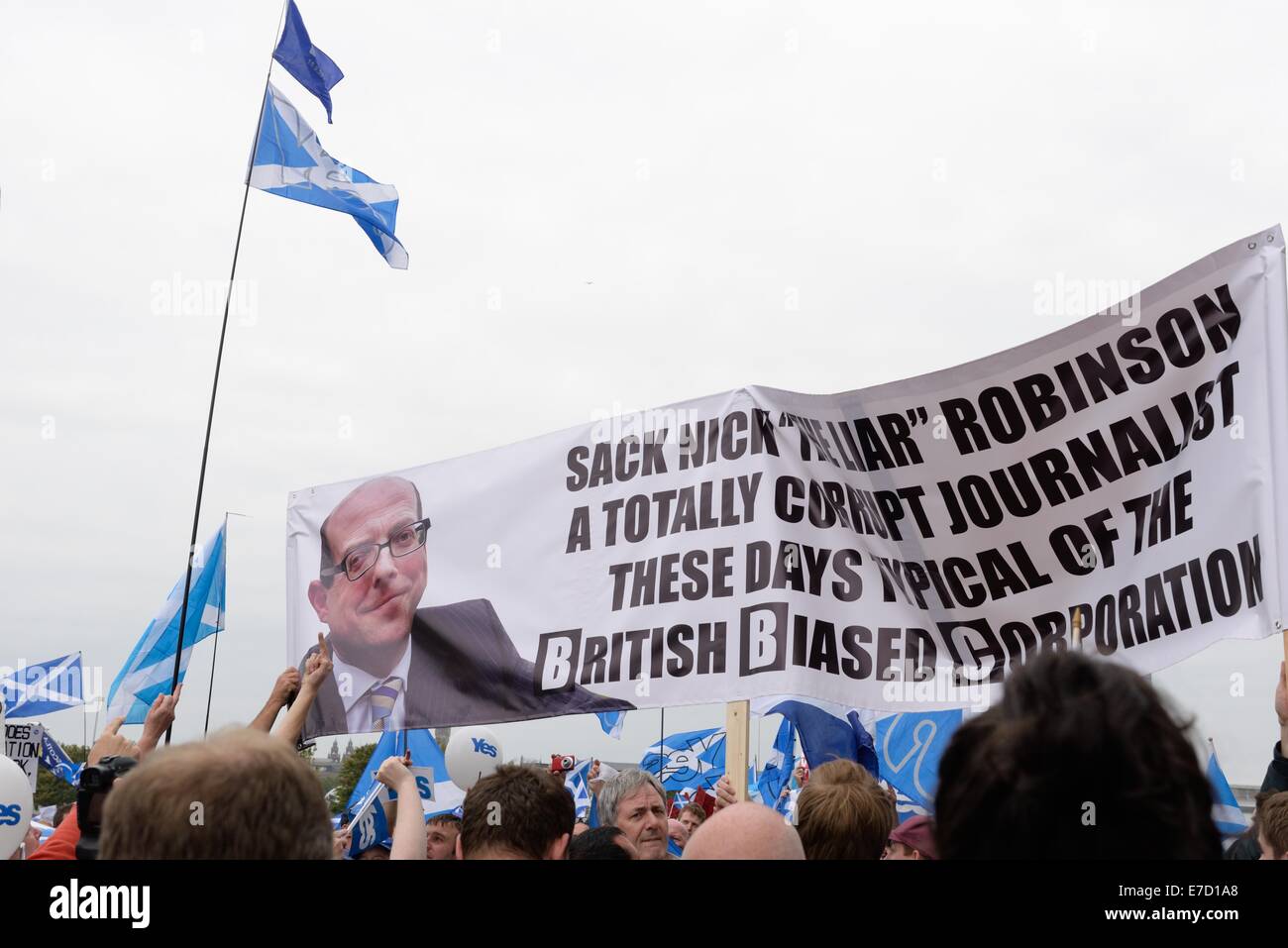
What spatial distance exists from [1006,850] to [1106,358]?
12.7ft

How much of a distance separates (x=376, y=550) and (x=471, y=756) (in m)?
3.12

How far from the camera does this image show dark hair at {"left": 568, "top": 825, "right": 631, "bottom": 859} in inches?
152

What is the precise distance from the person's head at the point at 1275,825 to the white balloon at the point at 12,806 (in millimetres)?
6148

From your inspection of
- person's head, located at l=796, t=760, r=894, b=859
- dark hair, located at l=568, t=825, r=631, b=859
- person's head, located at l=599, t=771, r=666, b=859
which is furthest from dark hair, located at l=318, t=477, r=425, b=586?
person's head, located at l=796, t=760, r=894, b=859

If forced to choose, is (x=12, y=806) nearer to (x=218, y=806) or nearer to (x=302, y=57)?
(x=302, y=57)

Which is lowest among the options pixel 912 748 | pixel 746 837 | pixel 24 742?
pixel 746 837

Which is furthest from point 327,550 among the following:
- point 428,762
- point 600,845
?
point 600,845

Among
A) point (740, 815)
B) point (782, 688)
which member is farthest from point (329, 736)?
point (740, 815)

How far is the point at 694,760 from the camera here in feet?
54.6

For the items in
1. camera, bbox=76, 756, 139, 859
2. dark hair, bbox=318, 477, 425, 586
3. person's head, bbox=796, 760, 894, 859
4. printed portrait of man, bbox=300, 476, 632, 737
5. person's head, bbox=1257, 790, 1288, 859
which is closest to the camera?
camera, bbox=76, 756, 139, 859

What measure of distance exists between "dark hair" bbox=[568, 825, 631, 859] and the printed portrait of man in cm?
179

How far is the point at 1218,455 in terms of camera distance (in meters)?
4.29

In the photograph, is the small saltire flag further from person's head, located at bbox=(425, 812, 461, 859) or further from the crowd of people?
the crowd of people

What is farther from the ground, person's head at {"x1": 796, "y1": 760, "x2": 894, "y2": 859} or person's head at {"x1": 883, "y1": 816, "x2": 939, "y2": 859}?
person's head at {"x1": 796, "y1": 760, "x2": 894, "y2": 859}
